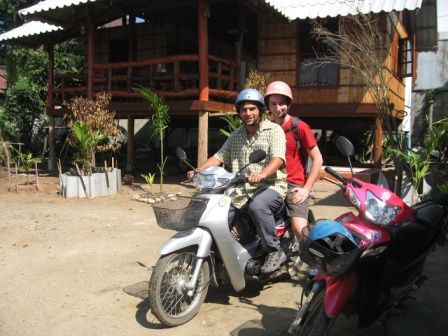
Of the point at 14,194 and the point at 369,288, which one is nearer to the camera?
the point at 369,288

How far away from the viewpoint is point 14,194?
9.09 metres

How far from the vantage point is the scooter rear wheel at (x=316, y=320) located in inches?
102

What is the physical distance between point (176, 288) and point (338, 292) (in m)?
1.22

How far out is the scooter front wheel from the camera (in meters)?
3.22

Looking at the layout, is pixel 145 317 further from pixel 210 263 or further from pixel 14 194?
pixel 14 194

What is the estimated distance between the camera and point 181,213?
3.40 metres

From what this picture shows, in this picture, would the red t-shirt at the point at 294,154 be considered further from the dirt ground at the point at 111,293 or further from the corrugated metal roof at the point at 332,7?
the corrugated metal roof at the point at 332,7

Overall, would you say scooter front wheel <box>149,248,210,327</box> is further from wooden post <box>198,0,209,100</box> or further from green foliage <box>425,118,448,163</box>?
wooden post <box>198,0,209,100</box>

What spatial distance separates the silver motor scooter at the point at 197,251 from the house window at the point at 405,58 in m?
11.5

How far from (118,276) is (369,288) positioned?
2.56 m

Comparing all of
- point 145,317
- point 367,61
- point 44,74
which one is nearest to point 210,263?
point 145,317

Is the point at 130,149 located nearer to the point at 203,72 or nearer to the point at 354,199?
the point at 203,72

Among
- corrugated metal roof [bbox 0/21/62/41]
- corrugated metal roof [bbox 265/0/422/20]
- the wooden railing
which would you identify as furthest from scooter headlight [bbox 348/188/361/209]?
corrugated metal roof [bbox 0/21/62/41]

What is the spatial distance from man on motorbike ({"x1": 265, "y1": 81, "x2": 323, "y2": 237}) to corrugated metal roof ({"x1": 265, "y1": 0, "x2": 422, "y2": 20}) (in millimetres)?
6005
